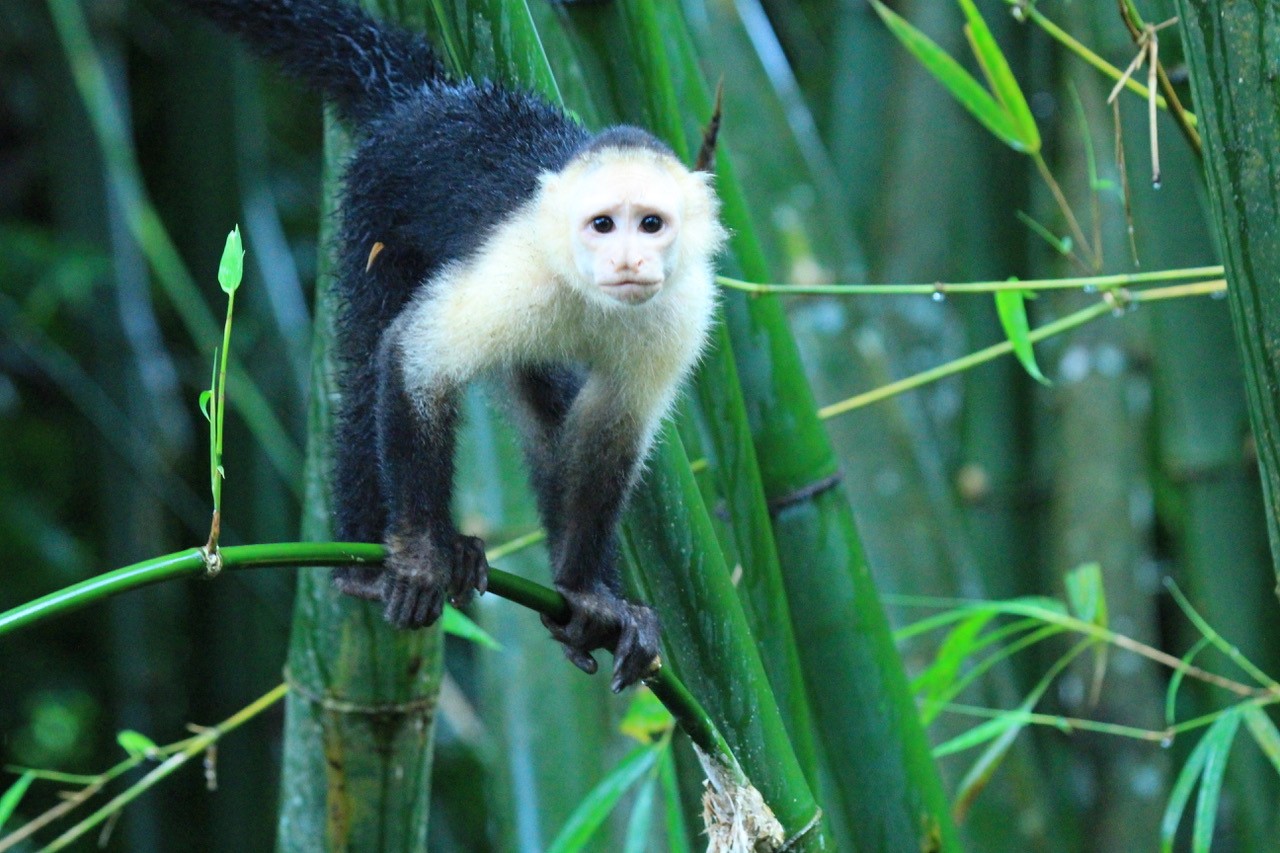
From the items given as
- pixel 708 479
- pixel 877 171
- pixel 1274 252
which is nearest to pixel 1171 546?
pixel 877 171

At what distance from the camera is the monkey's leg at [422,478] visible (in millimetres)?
1308

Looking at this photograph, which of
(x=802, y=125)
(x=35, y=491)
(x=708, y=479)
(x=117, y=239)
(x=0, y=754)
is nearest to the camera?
(x=708, y=479)

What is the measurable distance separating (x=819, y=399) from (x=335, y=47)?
3.69ft

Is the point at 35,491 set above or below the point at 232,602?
above

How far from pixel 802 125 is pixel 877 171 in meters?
0.66

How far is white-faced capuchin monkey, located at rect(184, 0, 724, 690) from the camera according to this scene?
51.9 inches

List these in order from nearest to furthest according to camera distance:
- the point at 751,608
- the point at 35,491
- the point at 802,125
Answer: the point at 751,608
the point at 802,125
the point at 35,491

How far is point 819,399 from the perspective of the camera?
7.75 ft

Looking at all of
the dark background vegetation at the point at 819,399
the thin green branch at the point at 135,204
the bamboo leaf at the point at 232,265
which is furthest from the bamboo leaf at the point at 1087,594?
the thin green branch at the point at 135,204

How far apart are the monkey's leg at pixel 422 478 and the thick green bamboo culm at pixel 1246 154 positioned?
70 centimetres

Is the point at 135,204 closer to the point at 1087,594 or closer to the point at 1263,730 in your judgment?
the point at 1087,594

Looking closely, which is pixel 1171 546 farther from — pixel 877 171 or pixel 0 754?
pixel 0 754

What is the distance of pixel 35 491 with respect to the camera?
370 cm

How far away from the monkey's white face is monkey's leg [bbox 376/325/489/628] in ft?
0.62
